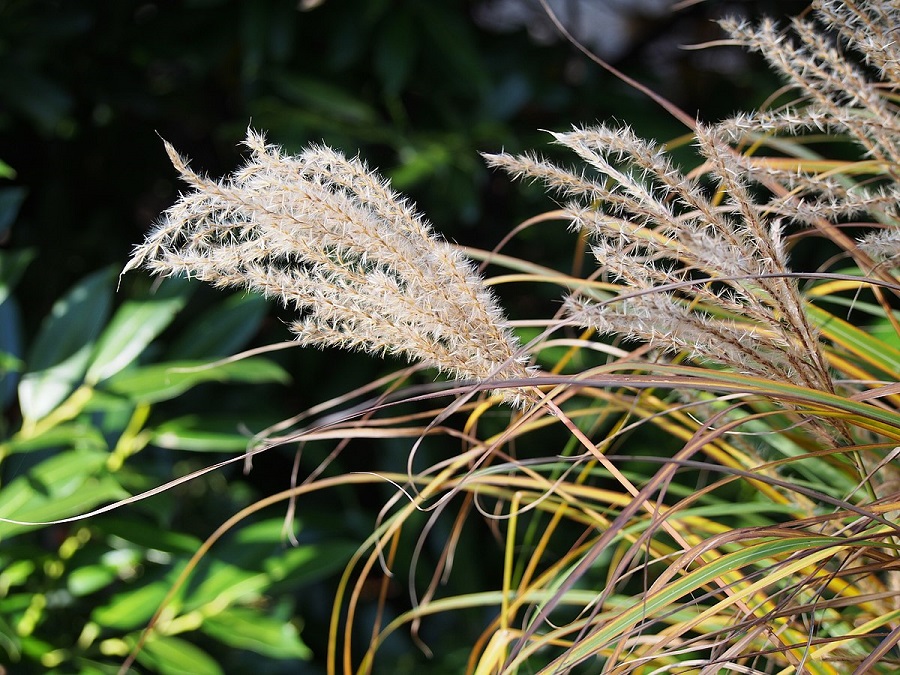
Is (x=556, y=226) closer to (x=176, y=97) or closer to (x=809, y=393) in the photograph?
(x=176, y=97)

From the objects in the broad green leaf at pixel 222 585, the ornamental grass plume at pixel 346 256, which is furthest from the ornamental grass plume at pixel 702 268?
the broad green leaf at pixel 222 585

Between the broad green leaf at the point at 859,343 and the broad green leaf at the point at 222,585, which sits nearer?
the broad green leaf at the point at 859,343

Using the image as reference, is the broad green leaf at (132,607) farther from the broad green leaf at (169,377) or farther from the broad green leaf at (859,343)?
the broad green leaf at (859,343)

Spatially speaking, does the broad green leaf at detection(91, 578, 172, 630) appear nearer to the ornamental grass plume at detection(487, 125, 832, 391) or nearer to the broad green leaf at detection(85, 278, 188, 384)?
the broad green leaf at detection(85, 278, 188, 384)

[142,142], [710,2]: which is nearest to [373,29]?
[142,142]

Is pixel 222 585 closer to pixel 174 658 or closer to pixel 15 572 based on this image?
pixel 174 658

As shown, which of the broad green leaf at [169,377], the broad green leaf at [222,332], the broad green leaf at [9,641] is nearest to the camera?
the broad green leaf at [9,641]
